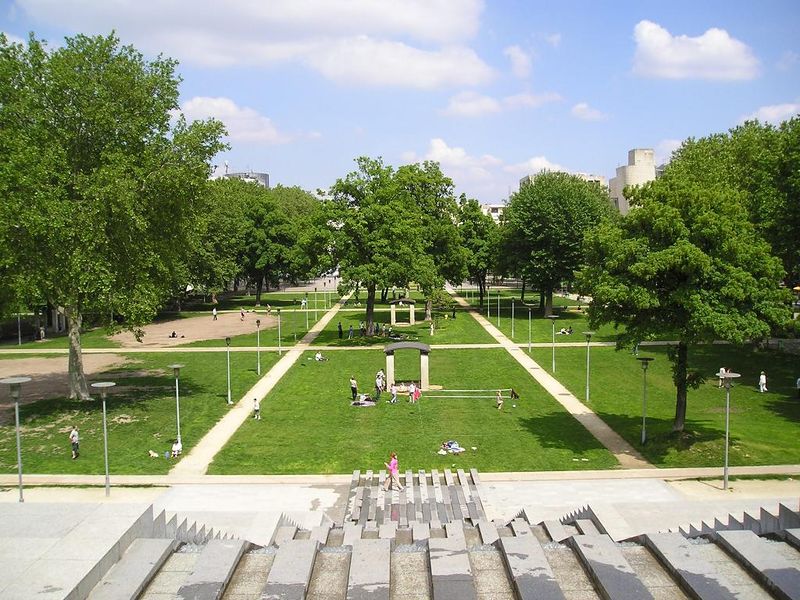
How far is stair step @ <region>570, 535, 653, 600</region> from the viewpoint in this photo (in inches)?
379

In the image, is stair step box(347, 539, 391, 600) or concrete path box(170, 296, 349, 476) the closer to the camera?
stair step box(347, 539, 391, 600)

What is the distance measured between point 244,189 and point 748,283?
89039mm

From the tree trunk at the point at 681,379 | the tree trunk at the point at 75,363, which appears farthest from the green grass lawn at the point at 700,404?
the tree trunk at the point at 75,363

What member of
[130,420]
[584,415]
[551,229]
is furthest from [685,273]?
[551,229]

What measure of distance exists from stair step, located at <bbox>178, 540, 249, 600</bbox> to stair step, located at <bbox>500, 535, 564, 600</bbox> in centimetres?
417

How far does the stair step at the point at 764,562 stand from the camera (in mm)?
9492

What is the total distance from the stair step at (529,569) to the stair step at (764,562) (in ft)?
9.45

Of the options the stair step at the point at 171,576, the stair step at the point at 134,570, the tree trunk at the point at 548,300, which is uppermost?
the tree trunk at the point at 548,300

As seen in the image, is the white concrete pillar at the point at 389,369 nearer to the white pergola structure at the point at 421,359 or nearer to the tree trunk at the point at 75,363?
the white pergola structure at the point at 421,359

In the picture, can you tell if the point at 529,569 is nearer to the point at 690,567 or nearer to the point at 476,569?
the point at 476,569

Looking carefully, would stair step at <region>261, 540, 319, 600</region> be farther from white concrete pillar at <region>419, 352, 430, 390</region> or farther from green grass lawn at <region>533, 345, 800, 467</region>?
white concrete pillar at <region>419, 352, 430, 390</region>

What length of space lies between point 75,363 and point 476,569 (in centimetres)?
2931

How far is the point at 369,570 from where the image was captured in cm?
1046

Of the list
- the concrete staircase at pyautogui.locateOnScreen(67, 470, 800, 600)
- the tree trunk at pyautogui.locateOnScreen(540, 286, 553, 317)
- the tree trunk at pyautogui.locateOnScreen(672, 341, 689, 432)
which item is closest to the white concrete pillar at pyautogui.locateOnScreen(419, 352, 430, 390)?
the tree trunk at pyautogui.locateOnScreen(672, 341, 689, 432)
